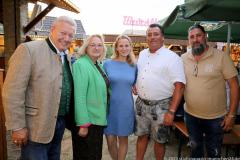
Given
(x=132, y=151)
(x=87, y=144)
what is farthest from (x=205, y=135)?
(x=132, y=151)

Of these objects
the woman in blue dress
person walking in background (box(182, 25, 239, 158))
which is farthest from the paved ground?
person walking in background (box(182, 25, 239, 158))

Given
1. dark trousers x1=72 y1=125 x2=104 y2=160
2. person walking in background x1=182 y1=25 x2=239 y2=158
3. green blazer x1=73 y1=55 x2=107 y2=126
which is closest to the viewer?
green blazer x1=73 y1=55 x2=107 y2=126

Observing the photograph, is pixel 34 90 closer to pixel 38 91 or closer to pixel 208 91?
pixel 38 91

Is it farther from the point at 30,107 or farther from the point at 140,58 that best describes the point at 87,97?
the point at 140,58

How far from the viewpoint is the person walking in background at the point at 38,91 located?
88.5 inches

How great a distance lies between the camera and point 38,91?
2.34 metres

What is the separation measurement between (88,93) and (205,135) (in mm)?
1560

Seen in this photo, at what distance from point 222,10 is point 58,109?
238 cm

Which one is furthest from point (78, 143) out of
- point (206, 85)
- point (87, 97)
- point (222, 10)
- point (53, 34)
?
point (222, 10)

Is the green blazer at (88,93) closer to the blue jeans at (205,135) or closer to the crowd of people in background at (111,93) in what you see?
the crowd of people in background at (111,93)

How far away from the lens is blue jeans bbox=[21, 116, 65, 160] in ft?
7.94

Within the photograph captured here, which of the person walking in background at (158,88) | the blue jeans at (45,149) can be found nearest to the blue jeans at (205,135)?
the person walking in background at (158,88)

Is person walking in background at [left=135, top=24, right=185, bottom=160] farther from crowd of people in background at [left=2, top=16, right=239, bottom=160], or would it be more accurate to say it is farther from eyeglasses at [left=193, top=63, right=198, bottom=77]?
eyeglasses at [left=193, top=63, right=198, bottom=77]

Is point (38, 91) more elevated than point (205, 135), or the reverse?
point (38, 91)
